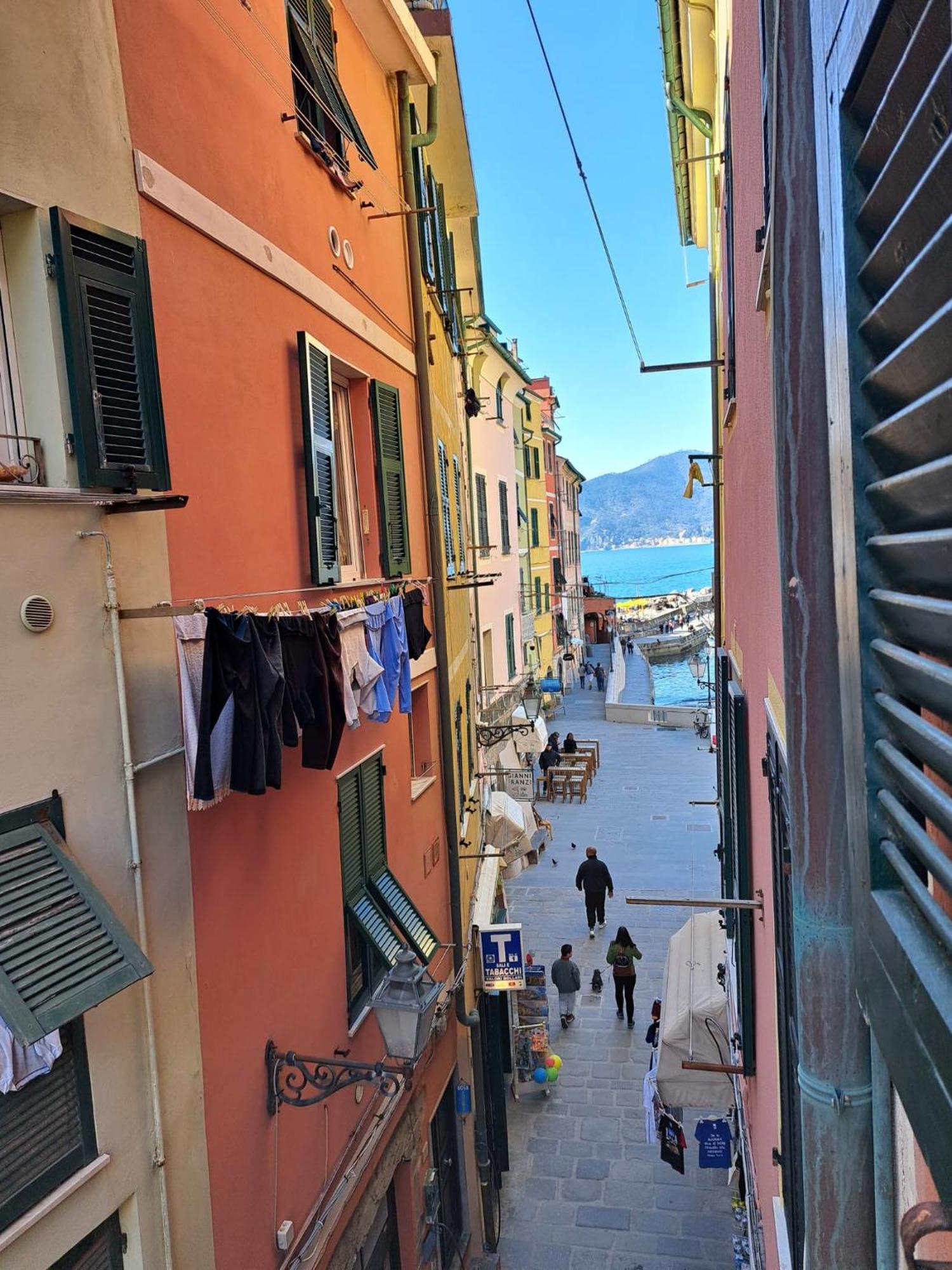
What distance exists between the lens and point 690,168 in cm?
1225

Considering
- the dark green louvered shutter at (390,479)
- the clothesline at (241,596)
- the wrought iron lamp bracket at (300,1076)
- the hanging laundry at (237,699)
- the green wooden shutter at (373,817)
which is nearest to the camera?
the clothesline at (241,596)

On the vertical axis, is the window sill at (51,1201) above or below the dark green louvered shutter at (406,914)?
above

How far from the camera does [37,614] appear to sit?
12.5 ft

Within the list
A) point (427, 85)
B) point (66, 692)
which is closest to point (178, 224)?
point (66, 692)

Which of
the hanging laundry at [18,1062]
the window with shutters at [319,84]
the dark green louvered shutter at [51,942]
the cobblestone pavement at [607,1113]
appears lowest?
the cobblestone pavement at [607,1113]

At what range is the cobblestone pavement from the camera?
33.7 ft

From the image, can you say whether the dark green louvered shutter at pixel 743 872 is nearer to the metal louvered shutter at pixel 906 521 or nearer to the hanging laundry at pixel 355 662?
the hanging laundry at pixel 355 662

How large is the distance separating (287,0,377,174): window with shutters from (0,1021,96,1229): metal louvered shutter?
256 inches

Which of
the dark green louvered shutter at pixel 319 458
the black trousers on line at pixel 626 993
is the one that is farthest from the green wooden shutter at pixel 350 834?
the black trousers on line at pixel 626 993

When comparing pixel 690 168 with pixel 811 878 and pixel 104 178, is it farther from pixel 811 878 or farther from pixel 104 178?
pixel 811 878

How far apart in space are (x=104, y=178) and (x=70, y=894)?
11.3 ft

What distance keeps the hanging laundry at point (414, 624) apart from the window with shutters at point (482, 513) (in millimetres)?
13759

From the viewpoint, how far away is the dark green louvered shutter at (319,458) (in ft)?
21.3

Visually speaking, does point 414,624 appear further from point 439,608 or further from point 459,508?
point 459,508
